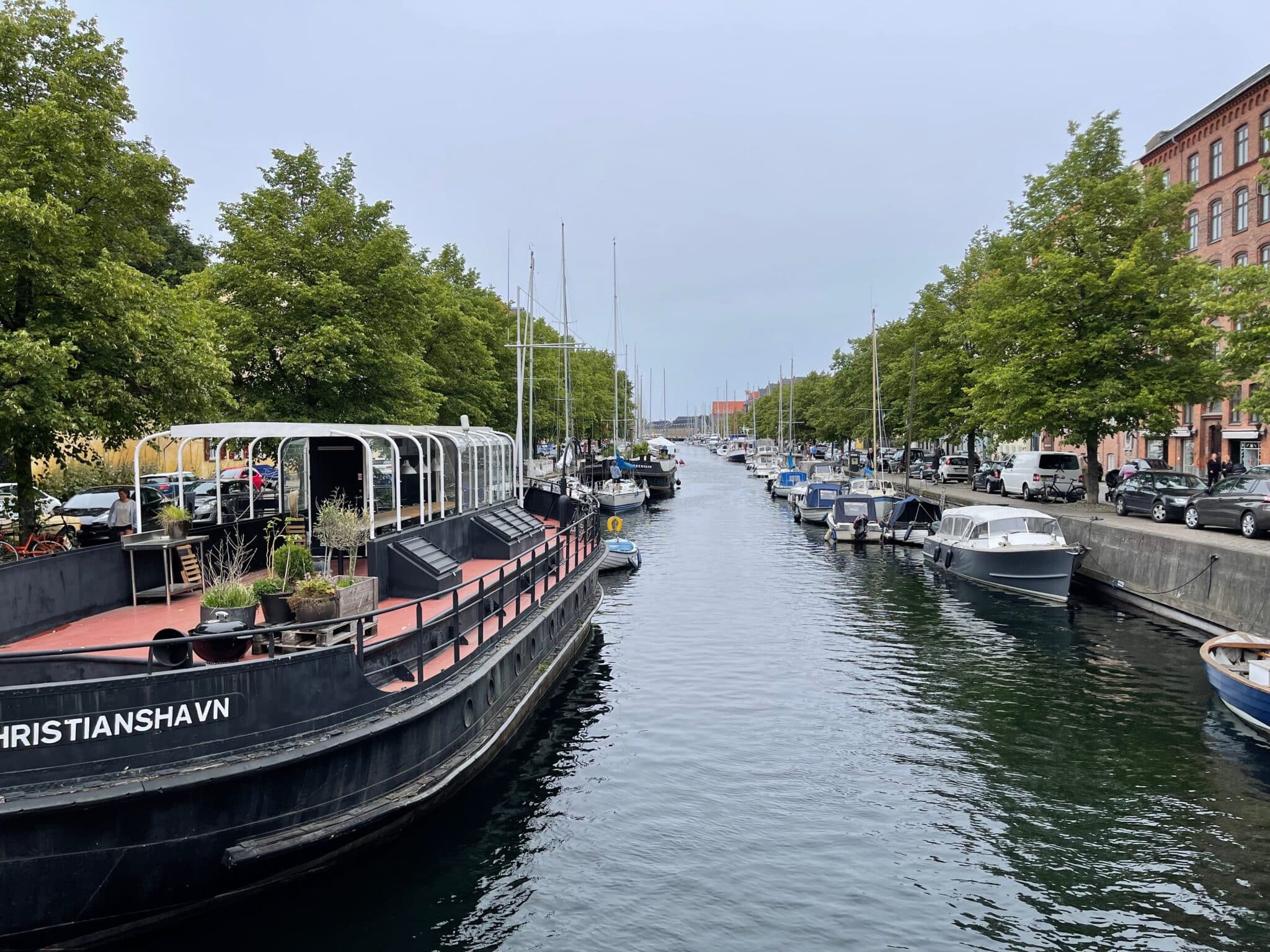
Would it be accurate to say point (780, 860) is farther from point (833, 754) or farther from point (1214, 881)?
point (1214, 881)

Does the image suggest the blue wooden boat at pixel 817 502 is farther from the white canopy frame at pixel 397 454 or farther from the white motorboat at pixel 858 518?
the white canopy frame at pixel 397 454

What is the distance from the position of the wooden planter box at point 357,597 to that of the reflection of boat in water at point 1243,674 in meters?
13.2

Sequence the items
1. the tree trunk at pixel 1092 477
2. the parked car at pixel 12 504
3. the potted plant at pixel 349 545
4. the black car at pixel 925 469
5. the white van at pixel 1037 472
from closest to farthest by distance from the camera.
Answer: the potted plant at pixel 349 545 < the parked car at pixel 12 504 < the tree trunk at pixel 1092 477 < the white van at pixel 1037 472 < the black car at pixel 925 469

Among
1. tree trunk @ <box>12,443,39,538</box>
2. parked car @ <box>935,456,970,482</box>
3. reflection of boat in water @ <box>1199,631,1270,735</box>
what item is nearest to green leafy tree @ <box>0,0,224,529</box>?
tree trunk @ <box>12,443,39,538</box>

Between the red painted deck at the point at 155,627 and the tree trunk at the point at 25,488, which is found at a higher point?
the tree trunk at the point at 25,488

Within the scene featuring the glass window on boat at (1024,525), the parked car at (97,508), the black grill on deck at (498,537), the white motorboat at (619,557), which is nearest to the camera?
the black grill on deck at (498,537)

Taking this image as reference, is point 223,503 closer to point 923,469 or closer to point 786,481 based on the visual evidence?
point 786,481

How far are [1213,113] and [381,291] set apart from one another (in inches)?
1829

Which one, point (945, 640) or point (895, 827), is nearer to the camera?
point (895, 827)

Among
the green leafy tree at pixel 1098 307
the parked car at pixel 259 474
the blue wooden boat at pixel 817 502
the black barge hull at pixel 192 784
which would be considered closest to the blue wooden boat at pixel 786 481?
the blue wooden boat at pixel 817 502

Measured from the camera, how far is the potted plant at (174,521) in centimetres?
1203

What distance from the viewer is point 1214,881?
9.68m

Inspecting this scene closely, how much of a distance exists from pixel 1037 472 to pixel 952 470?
1792 cm

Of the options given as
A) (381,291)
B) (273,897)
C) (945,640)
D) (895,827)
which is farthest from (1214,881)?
(381,291)
